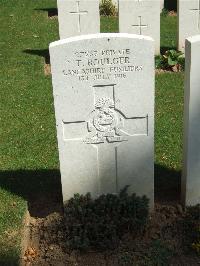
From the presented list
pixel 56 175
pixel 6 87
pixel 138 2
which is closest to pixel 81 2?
pixel 138 2

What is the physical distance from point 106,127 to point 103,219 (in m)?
0.79

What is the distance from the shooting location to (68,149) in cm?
420

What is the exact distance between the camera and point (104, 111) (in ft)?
13.3

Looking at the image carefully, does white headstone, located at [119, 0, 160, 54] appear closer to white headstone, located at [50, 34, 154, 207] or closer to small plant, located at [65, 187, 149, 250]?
white headstone, located at [50, 34, 154, 207]

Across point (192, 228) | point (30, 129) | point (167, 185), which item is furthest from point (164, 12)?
point (192, 228)

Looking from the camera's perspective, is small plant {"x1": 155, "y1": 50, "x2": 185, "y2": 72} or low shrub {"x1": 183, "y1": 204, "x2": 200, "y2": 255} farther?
small plant {"x1": 155, "y1": 50, "x2": 185, "y2": 72}

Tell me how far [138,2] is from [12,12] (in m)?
6.23

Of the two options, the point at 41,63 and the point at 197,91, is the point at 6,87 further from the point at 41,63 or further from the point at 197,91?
the point at 197,91

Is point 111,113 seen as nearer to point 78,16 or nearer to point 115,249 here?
point 115,249

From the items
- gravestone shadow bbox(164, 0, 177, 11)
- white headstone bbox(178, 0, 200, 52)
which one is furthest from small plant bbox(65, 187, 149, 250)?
gravestone shadow bbox(164, 0, 177, 11)

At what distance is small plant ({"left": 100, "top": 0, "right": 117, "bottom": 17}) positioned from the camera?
550 inches

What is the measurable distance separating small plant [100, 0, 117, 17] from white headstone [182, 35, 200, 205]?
33.9 feet

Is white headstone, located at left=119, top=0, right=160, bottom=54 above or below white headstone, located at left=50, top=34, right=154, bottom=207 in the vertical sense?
above

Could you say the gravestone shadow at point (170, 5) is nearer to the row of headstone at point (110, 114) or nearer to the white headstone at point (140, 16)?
the white headstone at point (140, 16)
